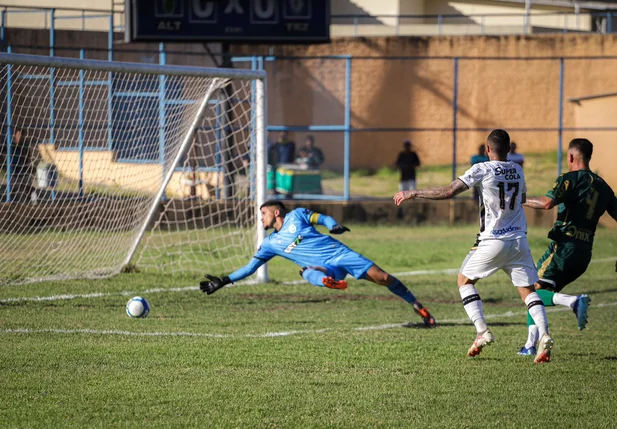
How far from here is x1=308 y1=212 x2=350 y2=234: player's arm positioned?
940 centimetres

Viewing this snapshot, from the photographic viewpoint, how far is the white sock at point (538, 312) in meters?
7.40

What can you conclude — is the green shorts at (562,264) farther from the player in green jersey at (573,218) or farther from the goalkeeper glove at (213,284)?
the goalkeeper glove at (213,284)

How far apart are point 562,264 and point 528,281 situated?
0.96 metres

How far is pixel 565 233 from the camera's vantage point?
838 centimetres

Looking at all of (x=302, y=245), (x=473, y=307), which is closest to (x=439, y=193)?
(x=473, y=307)

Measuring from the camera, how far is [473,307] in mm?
7586

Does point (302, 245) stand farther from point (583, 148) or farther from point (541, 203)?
point (583, 148)

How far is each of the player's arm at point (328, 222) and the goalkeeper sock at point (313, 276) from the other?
452 mm

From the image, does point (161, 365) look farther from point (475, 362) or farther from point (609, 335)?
point (609, 335)

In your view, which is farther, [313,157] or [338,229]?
[313,157]

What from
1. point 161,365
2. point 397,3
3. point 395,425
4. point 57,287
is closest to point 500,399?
point 395,425

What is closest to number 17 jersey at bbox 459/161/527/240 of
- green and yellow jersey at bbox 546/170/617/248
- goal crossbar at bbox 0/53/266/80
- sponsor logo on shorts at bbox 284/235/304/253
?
green and yellow jersey at bbox 546/170/617/248

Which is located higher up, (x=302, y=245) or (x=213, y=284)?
(x=302, y=245)

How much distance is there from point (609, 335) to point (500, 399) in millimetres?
3545
